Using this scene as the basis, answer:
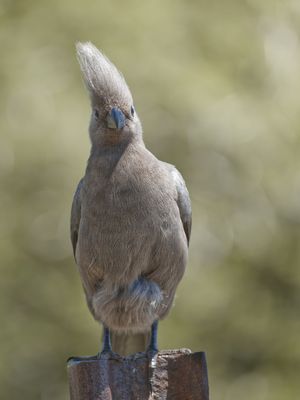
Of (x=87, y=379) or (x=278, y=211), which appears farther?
(x=278, y=211)

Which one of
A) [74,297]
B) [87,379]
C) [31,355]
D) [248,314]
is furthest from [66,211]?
[87,379]

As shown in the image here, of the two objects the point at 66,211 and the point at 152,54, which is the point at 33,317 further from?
the point at 152,54

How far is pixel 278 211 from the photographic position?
926 centimetres

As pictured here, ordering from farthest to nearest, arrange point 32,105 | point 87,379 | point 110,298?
point 32,105 < point 110,298 < point 87,379

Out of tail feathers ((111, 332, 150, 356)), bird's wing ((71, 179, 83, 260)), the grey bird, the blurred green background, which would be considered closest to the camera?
the grey bird

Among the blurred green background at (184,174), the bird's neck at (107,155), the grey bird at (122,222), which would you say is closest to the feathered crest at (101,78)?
the grey bird at (122,222)

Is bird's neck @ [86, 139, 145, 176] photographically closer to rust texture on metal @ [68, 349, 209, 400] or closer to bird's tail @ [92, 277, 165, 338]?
bird's tail @ [92, 277, 165, 338]

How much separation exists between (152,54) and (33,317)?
2.79 meters

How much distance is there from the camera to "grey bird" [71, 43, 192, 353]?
5184 millimetres

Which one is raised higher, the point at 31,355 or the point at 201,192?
the point at 201,192

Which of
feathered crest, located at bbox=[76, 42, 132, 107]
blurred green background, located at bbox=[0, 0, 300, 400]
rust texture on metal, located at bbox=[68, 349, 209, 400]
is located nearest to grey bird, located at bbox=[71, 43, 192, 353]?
feathered crest, located at bbox=[76, 42, 132, 107]

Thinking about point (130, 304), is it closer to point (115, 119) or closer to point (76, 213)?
point (76, 213)

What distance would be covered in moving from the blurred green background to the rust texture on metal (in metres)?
4.33

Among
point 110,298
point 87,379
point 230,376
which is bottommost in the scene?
point 87,379
